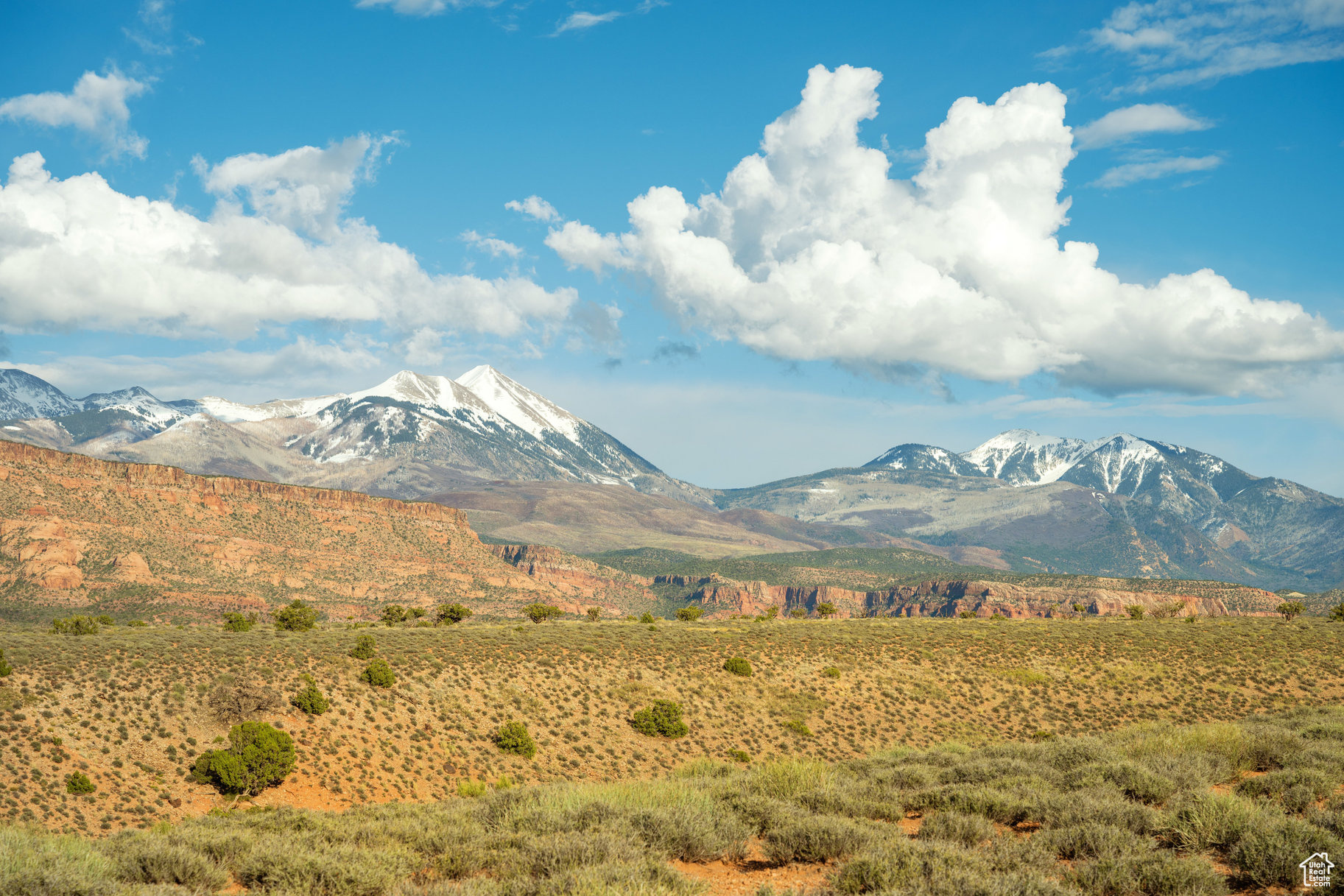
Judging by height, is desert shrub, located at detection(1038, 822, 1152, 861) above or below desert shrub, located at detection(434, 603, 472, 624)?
above

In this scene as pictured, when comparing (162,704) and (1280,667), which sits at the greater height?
(1280,667)

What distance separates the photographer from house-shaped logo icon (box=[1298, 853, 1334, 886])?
1090 cm

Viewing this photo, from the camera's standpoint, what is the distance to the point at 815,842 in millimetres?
13352

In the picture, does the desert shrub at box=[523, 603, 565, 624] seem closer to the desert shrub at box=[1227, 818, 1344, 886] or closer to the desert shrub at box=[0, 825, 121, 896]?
the desert shrub at box=[0, 825, 121, 896]

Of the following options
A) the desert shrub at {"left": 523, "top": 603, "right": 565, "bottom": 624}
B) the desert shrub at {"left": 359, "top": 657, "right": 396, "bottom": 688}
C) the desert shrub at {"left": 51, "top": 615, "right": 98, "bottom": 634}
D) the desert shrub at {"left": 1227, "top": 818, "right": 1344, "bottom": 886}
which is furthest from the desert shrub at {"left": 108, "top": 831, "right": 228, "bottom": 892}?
the desert shrub at {"left": 523, "top": 603, "right": 565, "bottom": 624}

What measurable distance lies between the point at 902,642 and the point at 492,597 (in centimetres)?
12296

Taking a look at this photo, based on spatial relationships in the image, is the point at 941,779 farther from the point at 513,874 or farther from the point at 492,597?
the point at 492,597

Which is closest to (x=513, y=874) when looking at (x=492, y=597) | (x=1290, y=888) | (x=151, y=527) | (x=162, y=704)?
(x=1290, y=888)

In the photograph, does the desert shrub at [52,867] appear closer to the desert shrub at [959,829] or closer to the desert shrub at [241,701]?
the desert shrub at [959,829]

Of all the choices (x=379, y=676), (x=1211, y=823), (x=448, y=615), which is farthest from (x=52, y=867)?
(x=448, y=615)

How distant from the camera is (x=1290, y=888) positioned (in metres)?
11.1

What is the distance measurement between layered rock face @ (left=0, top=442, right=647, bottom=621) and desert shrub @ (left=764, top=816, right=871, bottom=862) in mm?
102897

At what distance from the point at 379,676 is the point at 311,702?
15.7 feet

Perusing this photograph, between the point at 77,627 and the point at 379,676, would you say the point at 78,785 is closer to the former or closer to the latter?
the point at 379,676
